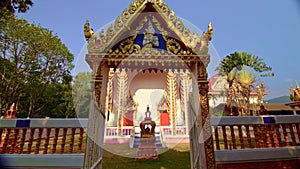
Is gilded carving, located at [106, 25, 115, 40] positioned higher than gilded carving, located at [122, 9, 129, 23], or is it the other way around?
gilded carving, located at [122, 9, 129, 23]

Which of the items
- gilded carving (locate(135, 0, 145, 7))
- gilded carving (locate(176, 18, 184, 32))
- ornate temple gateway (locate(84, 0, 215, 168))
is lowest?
ornate temple gateway (locate(84, 0, 215, 168))

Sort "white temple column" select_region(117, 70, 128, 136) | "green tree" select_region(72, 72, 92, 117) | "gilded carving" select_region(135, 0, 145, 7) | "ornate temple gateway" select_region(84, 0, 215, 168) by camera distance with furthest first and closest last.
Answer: "green tree" select_region(72, 72, 92, 117) < "white temple column" select_region(117, 70, 128, 136) < "gilded carving" select_region(135, 0, 145, 7) < "ornate temple gateway" select_region(84, 0, 215, 168)

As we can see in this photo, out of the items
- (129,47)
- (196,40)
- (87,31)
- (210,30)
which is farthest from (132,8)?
(210,30)

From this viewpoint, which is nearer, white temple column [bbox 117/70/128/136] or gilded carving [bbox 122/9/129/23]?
gilded carving [bbox 122/9/129/23]

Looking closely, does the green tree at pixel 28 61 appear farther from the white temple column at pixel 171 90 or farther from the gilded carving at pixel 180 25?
the gilded carving at pixel 180 25

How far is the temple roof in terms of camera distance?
3484 millimetres

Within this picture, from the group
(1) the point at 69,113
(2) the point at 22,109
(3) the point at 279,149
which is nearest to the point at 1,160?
(3) the point at 279,149

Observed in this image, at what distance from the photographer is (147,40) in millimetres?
3652

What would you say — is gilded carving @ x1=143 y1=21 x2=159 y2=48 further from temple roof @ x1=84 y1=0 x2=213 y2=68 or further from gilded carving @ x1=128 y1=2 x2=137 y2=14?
gilded carving @ x1=128 y1=2 x2=137 y2=14

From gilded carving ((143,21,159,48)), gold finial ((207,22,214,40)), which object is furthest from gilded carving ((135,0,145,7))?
gold finial ((207,22,214,40))

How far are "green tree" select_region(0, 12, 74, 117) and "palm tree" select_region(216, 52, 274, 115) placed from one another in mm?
16625

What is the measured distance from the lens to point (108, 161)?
6.20 m

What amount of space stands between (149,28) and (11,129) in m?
3.97

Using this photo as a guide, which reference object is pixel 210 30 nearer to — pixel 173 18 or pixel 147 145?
pixel 173 18
